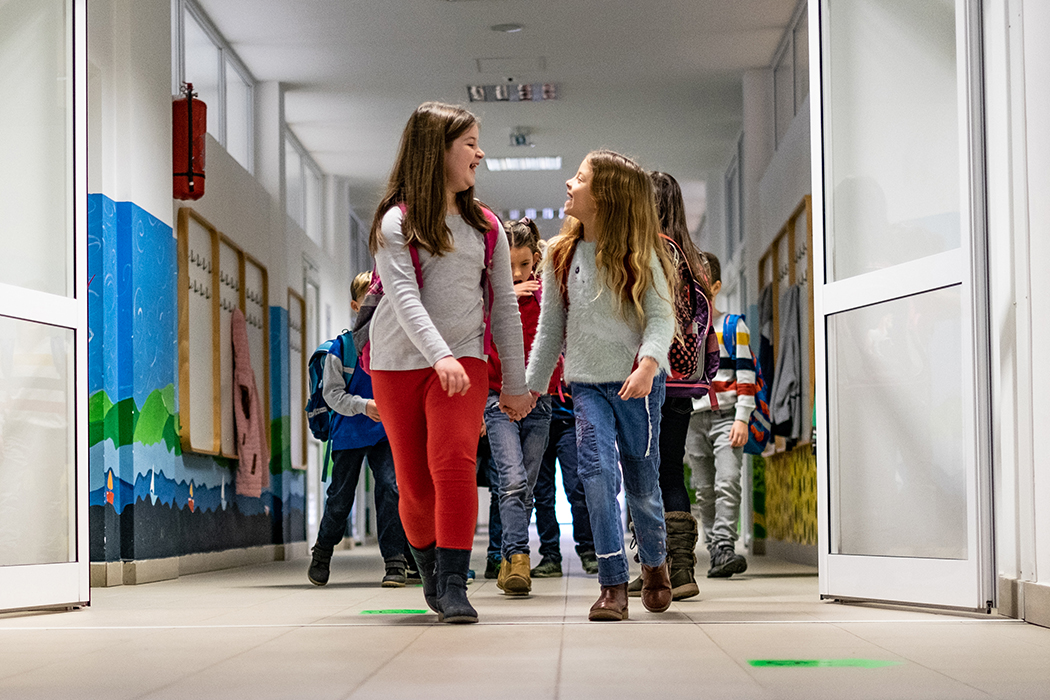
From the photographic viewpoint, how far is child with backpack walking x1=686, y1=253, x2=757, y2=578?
4918 mm

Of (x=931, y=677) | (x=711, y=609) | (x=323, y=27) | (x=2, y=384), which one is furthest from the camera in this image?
(x=323, y=27)

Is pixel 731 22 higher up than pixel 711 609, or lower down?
higher up

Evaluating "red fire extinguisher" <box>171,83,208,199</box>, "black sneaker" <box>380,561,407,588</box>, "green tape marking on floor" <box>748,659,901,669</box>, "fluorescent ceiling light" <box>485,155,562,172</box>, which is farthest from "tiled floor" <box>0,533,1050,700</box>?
"fluorescent ceiling light" <box>485,155,562,172</box>

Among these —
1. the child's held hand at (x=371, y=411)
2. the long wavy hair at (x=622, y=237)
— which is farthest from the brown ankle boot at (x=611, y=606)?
the child's held hand at (x=371, y=411)

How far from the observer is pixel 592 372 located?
308 cm

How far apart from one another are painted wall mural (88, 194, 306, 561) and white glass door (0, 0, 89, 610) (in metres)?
1.47

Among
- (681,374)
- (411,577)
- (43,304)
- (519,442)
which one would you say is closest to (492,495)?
(411,577)

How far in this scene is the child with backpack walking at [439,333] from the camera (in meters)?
2.86

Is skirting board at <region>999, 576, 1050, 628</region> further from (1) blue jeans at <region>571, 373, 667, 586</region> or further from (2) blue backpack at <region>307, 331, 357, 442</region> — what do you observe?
(2) blue backpack at <region>307, 331, 357, 442</region>

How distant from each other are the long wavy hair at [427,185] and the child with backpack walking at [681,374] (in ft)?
2.43

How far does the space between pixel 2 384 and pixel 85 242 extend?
0.50 m

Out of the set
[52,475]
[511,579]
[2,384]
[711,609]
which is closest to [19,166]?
[2,384]

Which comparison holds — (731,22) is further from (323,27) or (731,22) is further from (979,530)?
(979,530)

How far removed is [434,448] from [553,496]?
8.05 ft
